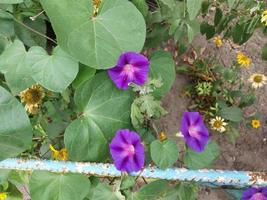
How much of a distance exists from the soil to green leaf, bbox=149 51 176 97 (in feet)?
2.10

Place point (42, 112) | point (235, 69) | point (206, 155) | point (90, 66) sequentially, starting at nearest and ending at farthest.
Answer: point (90, 66)
point (206, 155)
point (42, 112)
point (235, 69)

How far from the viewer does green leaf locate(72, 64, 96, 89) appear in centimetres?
142

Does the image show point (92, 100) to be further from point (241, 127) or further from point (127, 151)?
point (241, 127)

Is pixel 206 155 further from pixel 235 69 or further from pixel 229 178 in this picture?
pixel 235 69

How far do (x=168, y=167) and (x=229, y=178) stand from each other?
166mm

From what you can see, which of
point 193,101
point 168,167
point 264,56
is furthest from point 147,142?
point 193,101

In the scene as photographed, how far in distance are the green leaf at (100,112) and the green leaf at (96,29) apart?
0.43 feet

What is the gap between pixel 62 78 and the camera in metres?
1.34

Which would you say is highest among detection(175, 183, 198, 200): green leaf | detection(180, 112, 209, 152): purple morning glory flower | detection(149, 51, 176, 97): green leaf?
detection(149, 51, 176, 97): green leaf

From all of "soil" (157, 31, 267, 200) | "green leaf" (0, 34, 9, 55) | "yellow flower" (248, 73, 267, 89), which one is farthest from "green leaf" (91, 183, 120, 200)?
"yellow flower" (248, 73, 267, 89)

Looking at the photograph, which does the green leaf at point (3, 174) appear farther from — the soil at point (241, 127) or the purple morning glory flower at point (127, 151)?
the soil at point (241, 127)

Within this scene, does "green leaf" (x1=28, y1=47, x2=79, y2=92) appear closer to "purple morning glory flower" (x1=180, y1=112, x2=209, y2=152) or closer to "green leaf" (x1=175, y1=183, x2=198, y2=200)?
"purple morning glory flower" (x1=180, y1=112, x2=209, y2=152)

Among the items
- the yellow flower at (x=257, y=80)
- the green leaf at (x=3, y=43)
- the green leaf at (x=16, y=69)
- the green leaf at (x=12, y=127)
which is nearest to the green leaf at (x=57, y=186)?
the green leaf at (x=12, y=127)

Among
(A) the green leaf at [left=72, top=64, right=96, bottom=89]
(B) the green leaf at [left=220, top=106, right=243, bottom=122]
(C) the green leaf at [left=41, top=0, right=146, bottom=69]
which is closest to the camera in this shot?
(C) the green leaf at [left=41, top=0, right=146, bottom=69]
